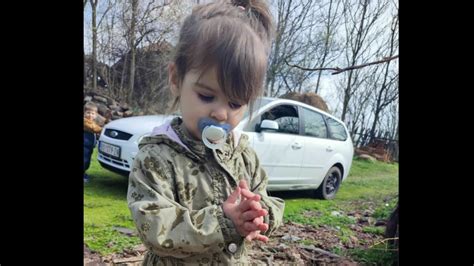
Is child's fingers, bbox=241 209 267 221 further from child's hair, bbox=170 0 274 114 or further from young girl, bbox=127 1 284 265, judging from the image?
child's hair, bbox=170 0 274 114

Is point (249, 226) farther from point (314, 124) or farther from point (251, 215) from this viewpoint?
point (314, 124)

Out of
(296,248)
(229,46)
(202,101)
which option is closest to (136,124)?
(202,101)

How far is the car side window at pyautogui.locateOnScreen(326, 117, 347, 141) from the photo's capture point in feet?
6.99

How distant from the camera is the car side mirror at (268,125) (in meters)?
1.98


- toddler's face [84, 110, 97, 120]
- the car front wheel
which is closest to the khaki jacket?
the car front wheel

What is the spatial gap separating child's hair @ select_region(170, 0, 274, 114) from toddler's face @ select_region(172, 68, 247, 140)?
19mm

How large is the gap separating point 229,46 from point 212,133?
29cm

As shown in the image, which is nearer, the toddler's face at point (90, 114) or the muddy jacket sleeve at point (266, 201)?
the muddy jacket sleeve at point (266, 201)

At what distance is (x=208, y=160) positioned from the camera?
5.44ft

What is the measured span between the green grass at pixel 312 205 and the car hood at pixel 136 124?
0.61 feet

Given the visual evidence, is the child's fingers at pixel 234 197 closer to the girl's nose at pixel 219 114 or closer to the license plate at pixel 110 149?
the girl's nose at pixel 219 114

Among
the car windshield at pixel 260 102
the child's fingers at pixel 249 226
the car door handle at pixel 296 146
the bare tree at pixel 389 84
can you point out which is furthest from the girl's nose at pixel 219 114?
the bare tree at pixel 389 84
